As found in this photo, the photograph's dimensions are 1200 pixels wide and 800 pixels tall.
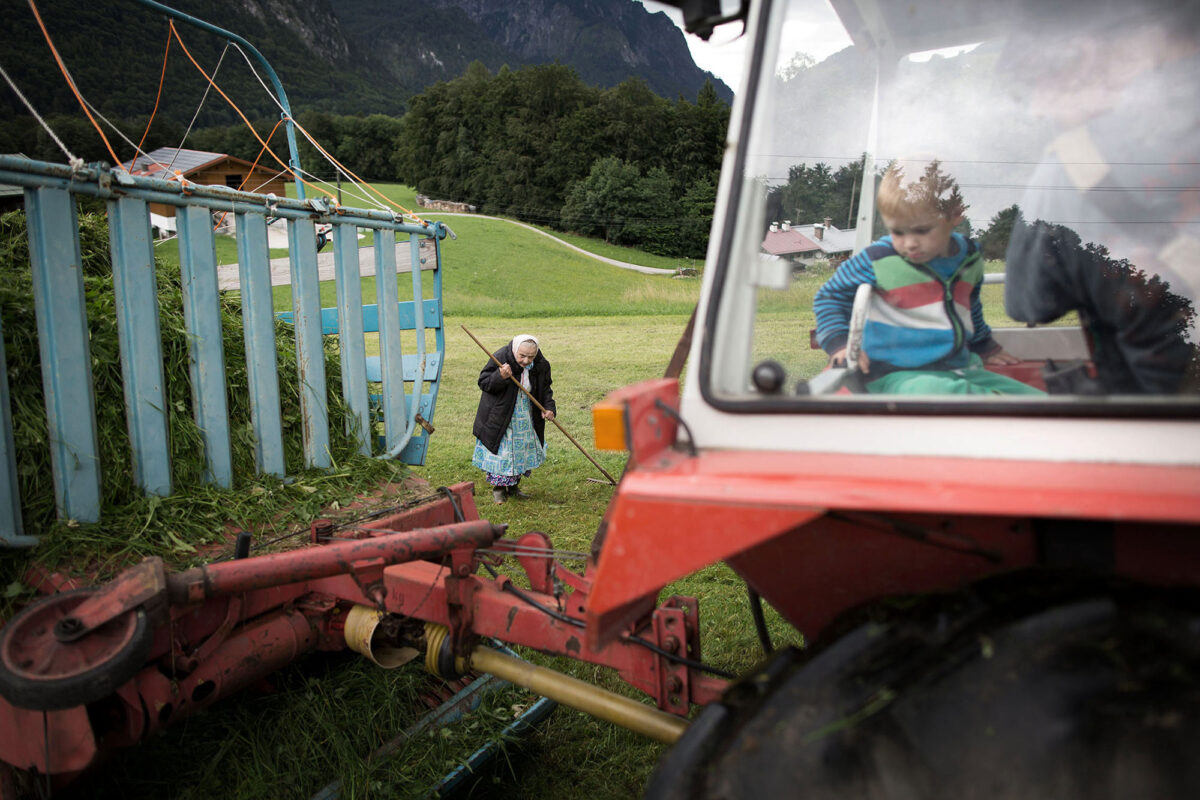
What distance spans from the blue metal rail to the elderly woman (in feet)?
7.97

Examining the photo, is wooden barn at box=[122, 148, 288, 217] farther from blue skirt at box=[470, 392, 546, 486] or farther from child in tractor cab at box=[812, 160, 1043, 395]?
blue skirt at box=[470, 392, 546, 486]

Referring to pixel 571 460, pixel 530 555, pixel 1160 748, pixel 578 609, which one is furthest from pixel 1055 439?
pixel 571 460

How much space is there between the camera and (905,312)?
193 cm

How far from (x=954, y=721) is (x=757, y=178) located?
967mm

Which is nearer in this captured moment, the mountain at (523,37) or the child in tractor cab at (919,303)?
the child in tractor cab at (919,303)

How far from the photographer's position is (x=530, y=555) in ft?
6.97

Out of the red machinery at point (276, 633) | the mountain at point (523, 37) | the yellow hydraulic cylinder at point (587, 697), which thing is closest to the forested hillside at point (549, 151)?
the red machinery at point (276, 633)

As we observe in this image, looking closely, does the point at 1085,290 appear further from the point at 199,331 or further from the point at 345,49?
the point at 345,49

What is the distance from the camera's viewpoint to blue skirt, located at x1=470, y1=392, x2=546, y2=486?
6.15 m

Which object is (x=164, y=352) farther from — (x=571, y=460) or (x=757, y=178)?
(x=571, y=460)

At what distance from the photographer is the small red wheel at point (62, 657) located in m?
1.63

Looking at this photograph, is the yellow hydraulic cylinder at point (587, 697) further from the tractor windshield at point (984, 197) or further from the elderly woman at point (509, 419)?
the elderly woman at point (509, 419)

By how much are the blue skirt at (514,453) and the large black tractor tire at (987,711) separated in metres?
5.06

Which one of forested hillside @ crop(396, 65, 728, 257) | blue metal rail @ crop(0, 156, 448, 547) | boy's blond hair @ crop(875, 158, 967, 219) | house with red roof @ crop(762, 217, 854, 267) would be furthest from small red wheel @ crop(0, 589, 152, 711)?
forested hillside @ crop(396, 65, 728, 257)
